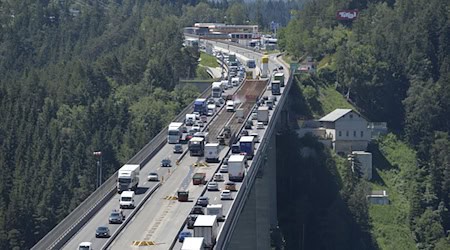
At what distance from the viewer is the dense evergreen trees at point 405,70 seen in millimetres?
105312

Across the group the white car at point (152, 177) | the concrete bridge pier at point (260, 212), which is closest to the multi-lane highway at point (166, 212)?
the white car at point (152, 177)

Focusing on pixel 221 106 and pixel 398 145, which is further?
pixel 398 145

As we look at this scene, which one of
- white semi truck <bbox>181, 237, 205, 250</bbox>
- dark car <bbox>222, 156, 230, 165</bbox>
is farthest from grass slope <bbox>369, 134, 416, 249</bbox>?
white semi truck <bbox>181, 237, 205, 250</bbox>

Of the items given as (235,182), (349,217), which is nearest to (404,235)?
(349,217)

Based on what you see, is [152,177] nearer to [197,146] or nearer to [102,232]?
[197,146]

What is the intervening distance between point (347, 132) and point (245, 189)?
35413mm

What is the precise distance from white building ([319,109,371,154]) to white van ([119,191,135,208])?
41642 mm

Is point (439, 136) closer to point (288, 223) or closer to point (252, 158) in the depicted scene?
point (288, 223)

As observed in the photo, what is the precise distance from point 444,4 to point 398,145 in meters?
24.5

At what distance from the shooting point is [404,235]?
9969 cm

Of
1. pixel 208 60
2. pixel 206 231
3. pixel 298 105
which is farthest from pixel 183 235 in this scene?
pixel 208 60

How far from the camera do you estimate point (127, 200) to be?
2746 inches

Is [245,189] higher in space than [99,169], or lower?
higher

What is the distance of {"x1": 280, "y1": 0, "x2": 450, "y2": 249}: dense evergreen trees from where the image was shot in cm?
10531
